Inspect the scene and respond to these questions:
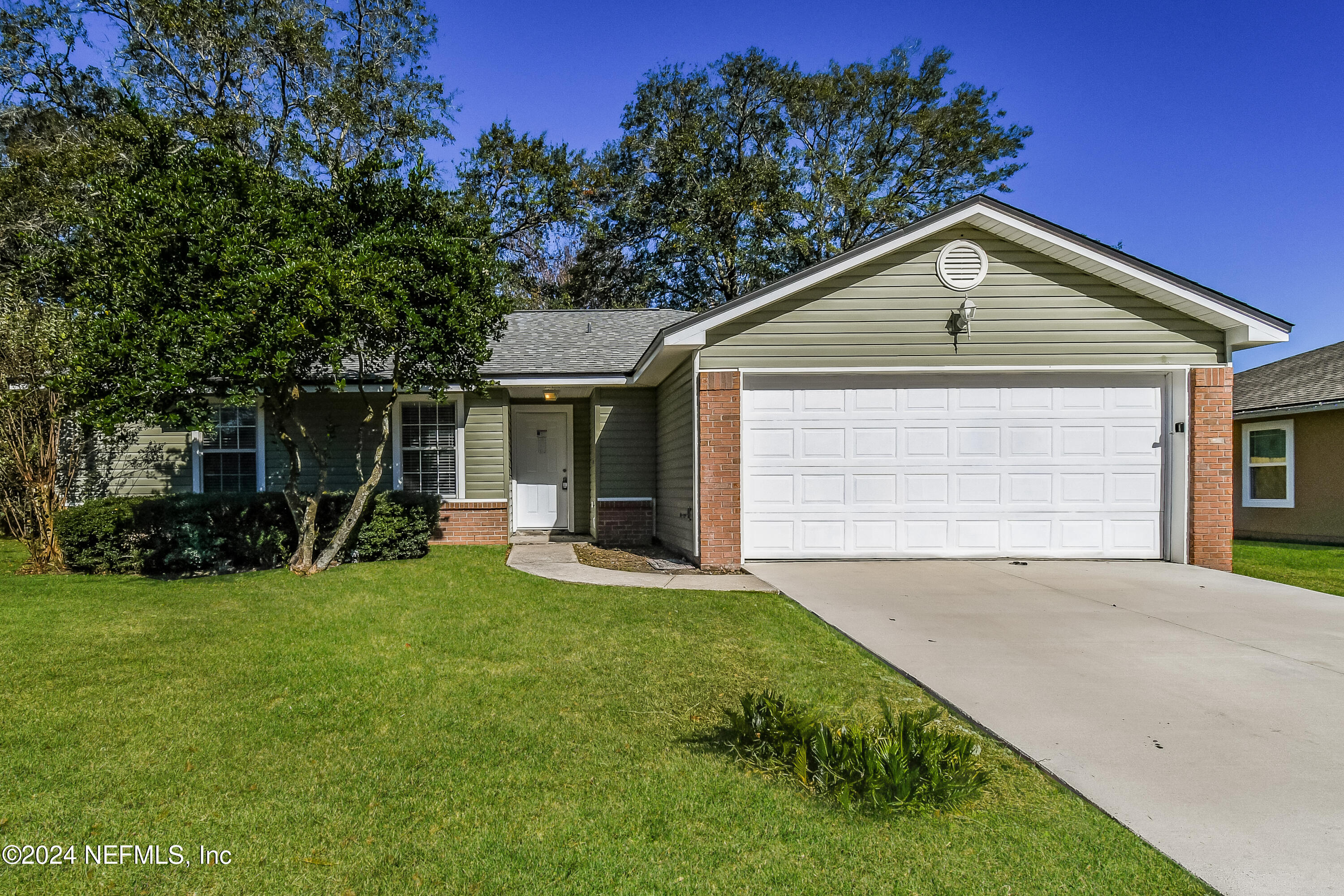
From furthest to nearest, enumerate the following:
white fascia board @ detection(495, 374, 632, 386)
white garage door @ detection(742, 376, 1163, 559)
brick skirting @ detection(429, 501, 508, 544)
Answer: brick skirting @ detection(429, 501, 508, 544), white fascia board @ detection(495, 374, 632, 386), white garage door @ detection(742, 376, 1163, 559)

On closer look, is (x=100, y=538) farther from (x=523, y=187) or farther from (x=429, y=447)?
(x=523, y=187)

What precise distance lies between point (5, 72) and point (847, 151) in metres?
25.2

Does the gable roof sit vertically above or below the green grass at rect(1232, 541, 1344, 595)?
above

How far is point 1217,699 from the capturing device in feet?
13.3

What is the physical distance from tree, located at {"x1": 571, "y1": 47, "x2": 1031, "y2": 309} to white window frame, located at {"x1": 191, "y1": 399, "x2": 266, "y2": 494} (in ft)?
51.2

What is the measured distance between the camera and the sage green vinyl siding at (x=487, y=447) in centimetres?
1177

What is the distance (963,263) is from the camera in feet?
29.0

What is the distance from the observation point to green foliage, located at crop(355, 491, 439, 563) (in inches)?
373

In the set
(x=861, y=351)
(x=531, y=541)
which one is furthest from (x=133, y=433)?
(x=861, y=351)

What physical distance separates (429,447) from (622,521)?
11.2ft

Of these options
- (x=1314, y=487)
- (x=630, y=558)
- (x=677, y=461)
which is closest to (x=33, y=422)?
(x=630, y=558)

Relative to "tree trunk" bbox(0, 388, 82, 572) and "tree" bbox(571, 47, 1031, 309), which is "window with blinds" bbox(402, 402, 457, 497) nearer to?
"tree trunk" bbox(0, 388, 82, 572)

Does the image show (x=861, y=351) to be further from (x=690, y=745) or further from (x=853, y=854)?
(x=853, y=854)

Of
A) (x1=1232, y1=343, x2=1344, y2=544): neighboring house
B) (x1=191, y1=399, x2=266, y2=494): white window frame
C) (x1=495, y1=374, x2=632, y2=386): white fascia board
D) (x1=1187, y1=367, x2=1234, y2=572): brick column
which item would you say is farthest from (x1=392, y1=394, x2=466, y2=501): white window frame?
(x1=1232, y1=343, x2=1344, y2=544): neighboring house
